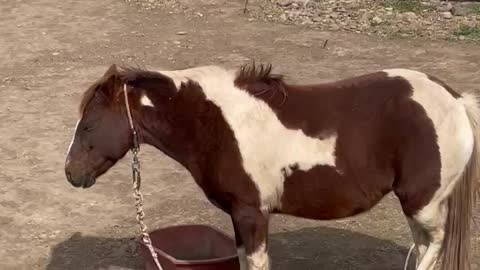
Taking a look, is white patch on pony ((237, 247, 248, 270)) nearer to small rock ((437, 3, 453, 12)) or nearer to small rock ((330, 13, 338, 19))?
small rock ((330, 13, 338, 19))

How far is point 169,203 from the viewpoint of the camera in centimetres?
541

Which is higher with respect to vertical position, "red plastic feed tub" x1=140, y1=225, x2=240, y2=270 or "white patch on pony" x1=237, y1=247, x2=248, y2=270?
"white patch on pony" x1=237, y1=247, x2=248, y2=270

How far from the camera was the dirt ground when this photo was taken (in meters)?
4.86

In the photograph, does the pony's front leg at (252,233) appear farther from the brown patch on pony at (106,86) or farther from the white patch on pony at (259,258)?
the brown patch on pony at (106,86)

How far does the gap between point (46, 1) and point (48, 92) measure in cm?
346

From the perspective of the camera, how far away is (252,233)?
3.71 metres

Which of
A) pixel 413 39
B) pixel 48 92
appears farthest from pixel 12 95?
pixel 413 39

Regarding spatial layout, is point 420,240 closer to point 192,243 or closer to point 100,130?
point 192,243

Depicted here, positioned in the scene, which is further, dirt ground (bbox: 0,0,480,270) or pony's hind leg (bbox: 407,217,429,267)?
dirt ground (bbox: 0,0,480,270)

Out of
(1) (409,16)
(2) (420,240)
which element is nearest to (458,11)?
(1) (409,16)

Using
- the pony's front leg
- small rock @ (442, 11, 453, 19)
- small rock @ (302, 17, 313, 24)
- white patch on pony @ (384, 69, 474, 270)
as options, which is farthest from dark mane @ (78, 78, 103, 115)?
small rock @ (442, 11, 453, 19)

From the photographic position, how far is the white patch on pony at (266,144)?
12.0ft

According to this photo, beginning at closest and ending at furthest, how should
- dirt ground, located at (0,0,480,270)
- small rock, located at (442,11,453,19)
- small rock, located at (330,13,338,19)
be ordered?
dirt ground, located at (0,0,480,270) < small rock, located at (442,11,453,19) < small rock, located at (330,13,338,19)

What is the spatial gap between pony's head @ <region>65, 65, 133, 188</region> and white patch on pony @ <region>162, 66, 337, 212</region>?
252mm
